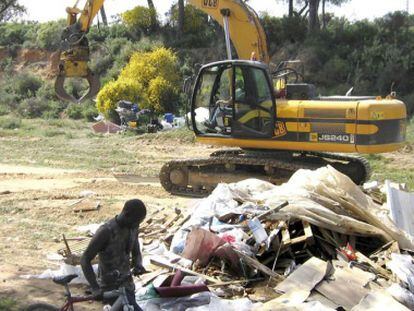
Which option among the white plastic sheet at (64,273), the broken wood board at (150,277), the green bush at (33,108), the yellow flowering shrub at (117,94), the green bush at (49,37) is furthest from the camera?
the green bush at (49,37)

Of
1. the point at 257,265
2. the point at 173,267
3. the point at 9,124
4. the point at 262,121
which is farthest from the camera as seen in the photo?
the point at 9,124

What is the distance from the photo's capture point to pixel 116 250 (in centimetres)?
512

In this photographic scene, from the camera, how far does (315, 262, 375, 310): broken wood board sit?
6207 millimetres

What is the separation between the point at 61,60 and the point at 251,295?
756 centimetres

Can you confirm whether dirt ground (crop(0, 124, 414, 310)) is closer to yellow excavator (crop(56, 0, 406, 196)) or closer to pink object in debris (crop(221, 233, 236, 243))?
yellow excavator (crop(56, 0, 406, 196))

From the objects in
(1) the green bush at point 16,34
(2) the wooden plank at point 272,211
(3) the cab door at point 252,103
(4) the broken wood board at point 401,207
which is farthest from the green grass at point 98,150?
(1) the green bush at point 16,34

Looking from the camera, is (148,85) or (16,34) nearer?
(148,85)

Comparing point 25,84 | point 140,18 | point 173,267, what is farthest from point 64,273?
point 140,18

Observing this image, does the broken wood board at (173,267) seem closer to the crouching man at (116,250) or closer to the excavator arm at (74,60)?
the crouching man at (116,250)

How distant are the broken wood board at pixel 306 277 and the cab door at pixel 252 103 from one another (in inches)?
182

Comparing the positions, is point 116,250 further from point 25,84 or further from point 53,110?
point 25,84

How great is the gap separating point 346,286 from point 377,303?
0.45 metres

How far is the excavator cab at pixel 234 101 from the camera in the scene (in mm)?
11047

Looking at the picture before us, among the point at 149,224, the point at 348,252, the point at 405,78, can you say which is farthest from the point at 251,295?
the point at 405,78
